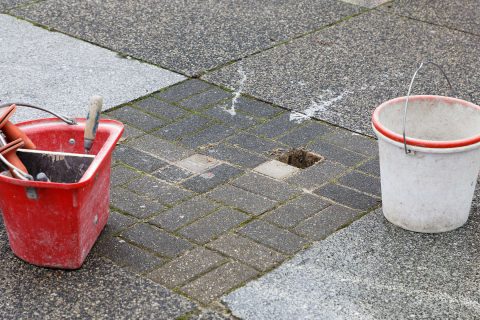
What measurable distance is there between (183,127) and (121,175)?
66 cm

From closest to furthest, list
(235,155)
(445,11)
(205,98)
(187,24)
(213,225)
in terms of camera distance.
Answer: (213,225)
(235,155)
(205,98)
(187,24)
(445,11)

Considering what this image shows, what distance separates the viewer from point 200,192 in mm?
4230

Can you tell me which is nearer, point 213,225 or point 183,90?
point 213,225

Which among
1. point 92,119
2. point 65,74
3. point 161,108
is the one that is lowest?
point 161,108

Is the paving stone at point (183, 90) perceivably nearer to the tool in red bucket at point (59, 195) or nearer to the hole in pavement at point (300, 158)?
the hole in pavement at point (300, 158)

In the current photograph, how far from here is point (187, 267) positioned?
364 centimetres

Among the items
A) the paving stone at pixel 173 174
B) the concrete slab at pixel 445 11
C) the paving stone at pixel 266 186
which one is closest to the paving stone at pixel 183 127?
the paving stone at pixel 173 174

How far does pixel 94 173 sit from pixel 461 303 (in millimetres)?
1588

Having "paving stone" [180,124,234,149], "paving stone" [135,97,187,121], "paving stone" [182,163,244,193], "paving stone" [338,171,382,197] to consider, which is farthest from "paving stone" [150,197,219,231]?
"paving stone" [135,97,187,121]

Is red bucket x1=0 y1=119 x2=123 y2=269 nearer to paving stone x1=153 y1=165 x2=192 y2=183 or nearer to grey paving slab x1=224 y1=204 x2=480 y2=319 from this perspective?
paving stone x1=153 y1=165 x2=192 y2=183

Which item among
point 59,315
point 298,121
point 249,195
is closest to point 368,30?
point 298,121

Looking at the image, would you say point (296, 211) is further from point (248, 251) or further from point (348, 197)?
point (248, 251)

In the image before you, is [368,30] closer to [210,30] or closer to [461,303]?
[210,30]

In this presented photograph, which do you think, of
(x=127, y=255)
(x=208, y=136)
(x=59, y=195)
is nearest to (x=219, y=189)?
(x=208, y=136)
